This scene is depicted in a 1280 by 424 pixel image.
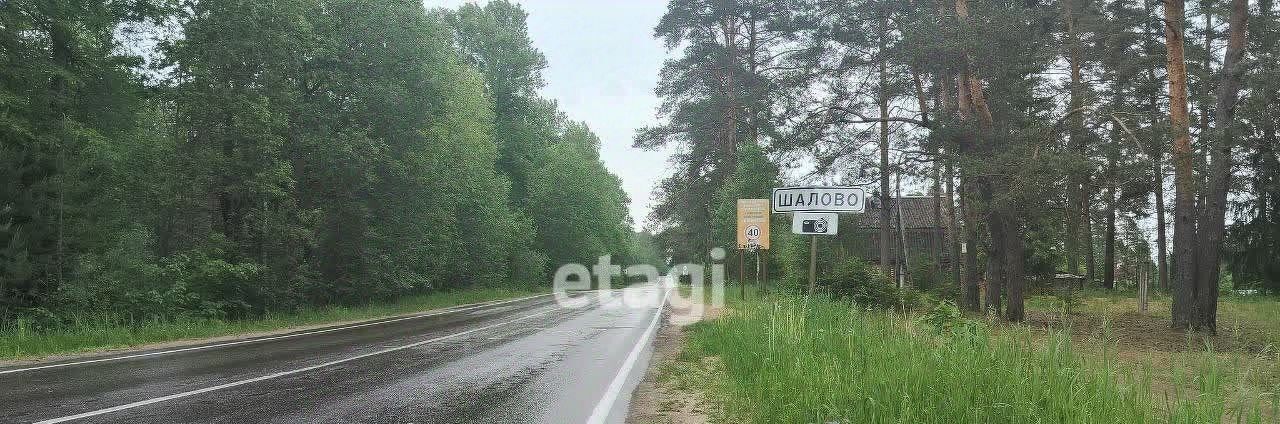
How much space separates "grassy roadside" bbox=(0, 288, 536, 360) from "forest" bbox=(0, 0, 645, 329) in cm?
57

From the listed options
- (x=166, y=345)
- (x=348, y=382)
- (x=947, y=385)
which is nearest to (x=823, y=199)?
(x=947, y=385)

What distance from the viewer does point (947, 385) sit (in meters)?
4.88

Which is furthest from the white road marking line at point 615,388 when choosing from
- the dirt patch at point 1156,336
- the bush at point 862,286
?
the dirt patch at point 1156,336

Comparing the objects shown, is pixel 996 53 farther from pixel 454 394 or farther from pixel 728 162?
pixel 728 162

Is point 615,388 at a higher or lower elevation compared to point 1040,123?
lower

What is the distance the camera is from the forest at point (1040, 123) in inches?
598

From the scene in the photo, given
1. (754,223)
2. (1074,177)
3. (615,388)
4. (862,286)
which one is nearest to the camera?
(615,388)

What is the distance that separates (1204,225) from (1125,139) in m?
2.99

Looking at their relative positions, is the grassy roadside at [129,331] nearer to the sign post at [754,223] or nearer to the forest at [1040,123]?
the sign post at [754,223]

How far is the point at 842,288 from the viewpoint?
59.4ft

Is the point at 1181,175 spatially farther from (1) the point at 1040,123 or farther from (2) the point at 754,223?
(2) the point at 754,223

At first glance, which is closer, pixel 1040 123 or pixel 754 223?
pixel 1040 123

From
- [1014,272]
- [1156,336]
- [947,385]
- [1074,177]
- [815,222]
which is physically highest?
Result: [1074,177]

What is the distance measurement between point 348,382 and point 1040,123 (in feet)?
53.0
